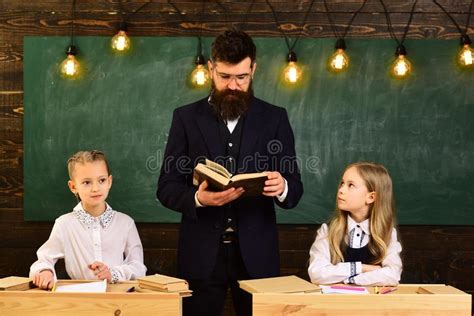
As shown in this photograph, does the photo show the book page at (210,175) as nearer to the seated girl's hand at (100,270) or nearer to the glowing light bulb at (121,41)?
the seated girl's hand at (100,270)

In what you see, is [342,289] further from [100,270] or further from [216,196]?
[100,270]

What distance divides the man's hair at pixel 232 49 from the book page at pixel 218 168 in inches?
17.2

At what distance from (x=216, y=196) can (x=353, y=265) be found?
2.19 feet

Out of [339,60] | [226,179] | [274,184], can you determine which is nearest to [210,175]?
[226,179]

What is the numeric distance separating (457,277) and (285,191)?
2105mm

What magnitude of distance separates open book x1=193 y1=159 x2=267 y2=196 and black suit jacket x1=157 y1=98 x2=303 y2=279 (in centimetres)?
19

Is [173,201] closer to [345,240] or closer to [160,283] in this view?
[160,283]

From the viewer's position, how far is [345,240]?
3348 mm

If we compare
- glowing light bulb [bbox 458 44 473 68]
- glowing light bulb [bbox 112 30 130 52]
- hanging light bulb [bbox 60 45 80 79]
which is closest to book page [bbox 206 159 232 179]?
glowing light bulb [bbox 112 30 130 52]

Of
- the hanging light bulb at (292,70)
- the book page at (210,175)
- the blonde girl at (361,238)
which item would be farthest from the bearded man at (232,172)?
the hanging light bulb at (292,70)

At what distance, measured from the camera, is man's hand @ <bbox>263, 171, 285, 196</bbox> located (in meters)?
2.96

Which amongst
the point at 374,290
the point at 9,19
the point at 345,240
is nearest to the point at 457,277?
the point at 345,240

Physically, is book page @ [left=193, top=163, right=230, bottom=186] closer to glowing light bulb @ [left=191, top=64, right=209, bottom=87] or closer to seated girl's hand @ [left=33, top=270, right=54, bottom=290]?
seated girl's hand @ [left=33, top=270, right=54, bottom=290]

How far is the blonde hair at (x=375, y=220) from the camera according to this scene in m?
3.29
